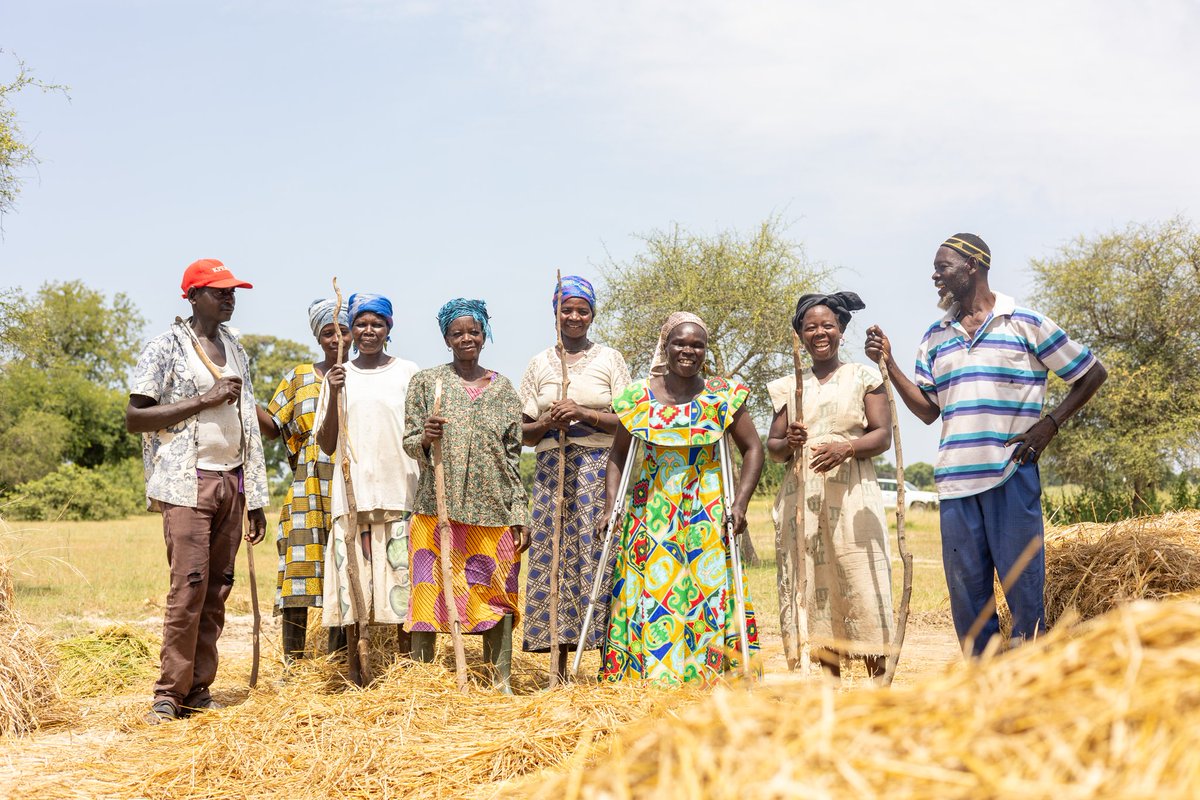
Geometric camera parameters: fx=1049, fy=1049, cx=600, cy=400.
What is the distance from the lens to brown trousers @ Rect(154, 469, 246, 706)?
5625 millimetres

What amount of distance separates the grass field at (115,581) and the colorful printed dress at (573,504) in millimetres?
2450

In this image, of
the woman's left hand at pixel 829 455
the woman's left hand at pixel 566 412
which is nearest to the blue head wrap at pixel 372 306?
the woman's left hand at pixel 566 412

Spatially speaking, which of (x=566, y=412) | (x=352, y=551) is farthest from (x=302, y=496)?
(x=566, y=412)

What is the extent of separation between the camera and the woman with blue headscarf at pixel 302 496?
21.3 ft

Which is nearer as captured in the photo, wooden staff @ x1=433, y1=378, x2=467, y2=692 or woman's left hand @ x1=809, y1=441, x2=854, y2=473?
woman's left hand @ x1=809, y1=441, x2=854, y2=473

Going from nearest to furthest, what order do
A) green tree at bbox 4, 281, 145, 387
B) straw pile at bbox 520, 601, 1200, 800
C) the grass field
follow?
straw pile at bbox 520, 601, 1200, 800, the grass field, green tree at bbox 4, 281, 145, 387

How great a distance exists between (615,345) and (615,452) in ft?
50.7

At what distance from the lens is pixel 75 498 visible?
1196 inches

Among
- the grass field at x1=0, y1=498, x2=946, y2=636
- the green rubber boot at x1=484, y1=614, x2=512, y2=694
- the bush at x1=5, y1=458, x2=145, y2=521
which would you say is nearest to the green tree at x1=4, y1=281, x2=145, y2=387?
the bush at x1=5, y1=458, x2=145, y2=521

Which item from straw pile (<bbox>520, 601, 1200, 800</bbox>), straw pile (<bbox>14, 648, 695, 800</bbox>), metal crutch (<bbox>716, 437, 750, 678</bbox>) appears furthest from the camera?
metal crutch (<bbox>716, 437, 750, 678</bbox>)

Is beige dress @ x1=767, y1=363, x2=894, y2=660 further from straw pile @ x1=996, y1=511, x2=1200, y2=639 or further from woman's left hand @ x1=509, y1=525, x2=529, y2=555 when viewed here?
woman's left hand @ x1=509, y1=525, x2=529, y2=555

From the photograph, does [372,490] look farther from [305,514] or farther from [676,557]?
[676,557]

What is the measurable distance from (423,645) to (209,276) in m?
2.38

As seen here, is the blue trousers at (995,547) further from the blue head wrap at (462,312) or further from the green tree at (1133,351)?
the green tree at (1133,351)
